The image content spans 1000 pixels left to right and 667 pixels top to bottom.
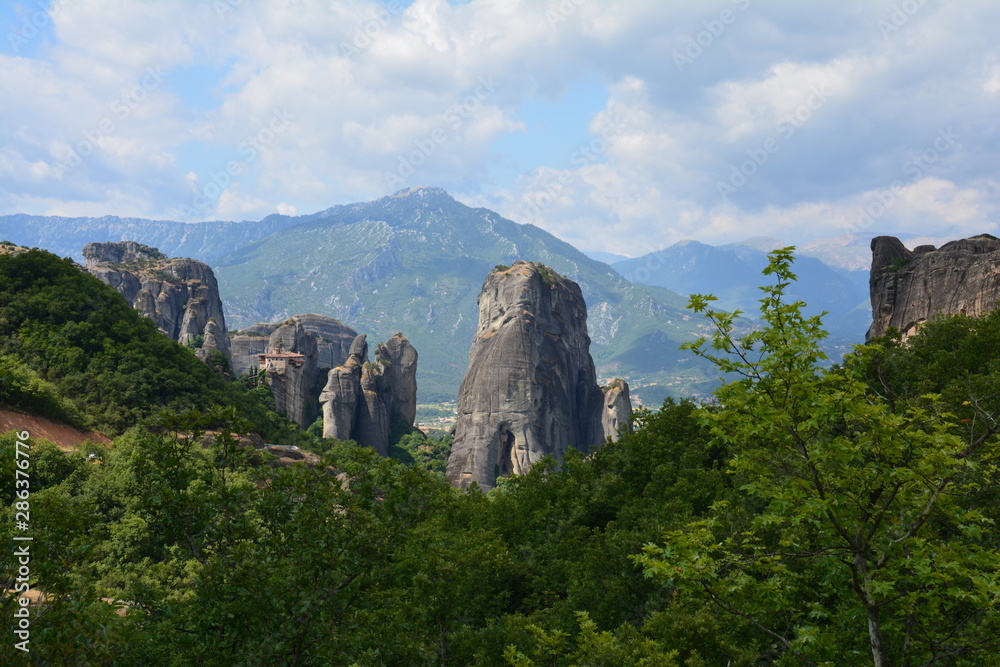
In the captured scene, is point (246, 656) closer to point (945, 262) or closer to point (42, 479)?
point (42, 479)

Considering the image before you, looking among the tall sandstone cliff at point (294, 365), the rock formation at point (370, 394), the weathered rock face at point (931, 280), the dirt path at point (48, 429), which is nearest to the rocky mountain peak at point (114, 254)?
the tall sandstone cliff at point (294, 365)

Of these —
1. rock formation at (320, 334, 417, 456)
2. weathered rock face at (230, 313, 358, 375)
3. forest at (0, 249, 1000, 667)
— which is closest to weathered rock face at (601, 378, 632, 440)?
rock formation at (320, 334, 417, 456)

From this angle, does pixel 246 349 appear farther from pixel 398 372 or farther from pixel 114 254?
pixel 114 254

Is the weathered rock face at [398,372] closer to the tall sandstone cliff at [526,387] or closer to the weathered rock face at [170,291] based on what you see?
the tall sandstone cliff at [526,387]

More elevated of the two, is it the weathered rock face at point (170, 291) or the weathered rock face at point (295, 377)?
the weathered rock face at point (170, 291)

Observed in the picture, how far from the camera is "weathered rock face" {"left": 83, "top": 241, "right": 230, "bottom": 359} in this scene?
9588cm

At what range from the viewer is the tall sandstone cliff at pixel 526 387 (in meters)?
77.2

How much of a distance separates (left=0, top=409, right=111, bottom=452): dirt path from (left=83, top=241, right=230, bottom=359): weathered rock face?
49253mm

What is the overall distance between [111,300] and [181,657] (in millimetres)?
50537

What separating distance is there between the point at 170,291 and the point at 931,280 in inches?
4090

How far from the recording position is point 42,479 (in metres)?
28.4

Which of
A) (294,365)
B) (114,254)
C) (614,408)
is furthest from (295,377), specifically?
(114,254)

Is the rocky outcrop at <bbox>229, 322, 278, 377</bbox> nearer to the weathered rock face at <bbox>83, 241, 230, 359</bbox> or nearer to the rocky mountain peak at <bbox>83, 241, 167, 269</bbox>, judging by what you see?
the weathered rock face at <bbox>83, 241, 230, 359</bbox>

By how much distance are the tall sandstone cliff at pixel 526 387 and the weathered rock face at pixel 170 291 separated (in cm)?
3967
